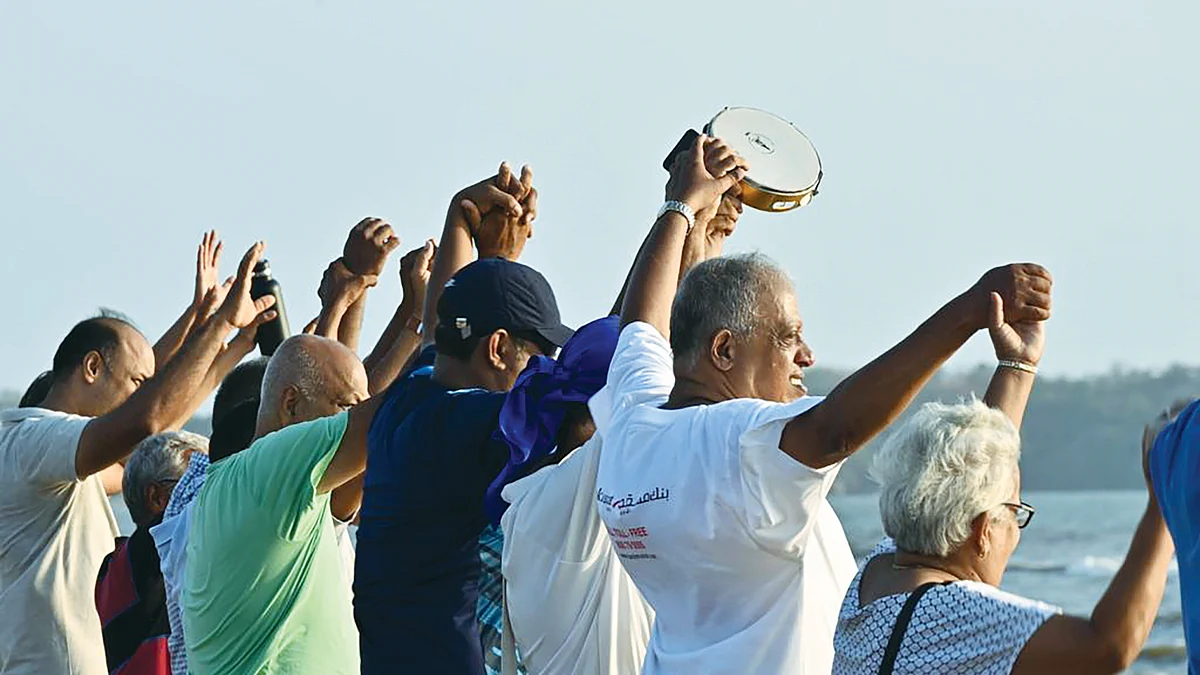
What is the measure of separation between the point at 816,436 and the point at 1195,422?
73 centimetres

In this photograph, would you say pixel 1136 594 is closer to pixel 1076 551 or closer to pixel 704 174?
pixel 704 174

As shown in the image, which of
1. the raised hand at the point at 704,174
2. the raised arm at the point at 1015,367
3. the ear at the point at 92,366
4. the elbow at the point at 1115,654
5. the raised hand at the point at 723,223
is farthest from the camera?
the ear at the point at 92,366

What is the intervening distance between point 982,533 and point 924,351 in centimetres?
57

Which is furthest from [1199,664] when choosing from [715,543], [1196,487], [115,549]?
[115,549]

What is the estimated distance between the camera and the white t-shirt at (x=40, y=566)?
7.03 metres

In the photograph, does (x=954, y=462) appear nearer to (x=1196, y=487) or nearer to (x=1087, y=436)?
(x=1196, y=487)

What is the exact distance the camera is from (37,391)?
773 cm

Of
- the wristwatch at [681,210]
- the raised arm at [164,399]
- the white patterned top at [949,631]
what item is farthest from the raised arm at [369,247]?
the white patterned top at [949,631]

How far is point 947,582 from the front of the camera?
169 inches

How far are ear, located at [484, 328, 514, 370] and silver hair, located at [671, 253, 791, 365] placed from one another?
0.90 m

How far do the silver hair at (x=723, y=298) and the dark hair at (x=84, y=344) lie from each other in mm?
3260

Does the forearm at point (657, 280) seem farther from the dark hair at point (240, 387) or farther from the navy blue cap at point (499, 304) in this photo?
the dark hair at point (240, 387)

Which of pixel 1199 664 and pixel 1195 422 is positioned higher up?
pixel 1195 422

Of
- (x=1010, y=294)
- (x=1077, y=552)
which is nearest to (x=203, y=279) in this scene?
(x=1010, y=294)
